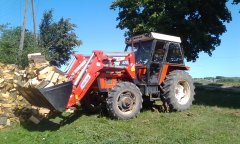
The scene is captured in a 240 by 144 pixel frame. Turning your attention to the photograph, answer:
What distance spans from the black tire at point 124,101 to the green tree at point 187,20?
1208 cm

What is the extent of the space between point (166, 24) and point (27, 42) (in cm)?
1253

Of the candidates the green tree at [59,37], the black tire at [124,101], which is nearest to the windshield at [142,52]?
the black tire at [124,101]

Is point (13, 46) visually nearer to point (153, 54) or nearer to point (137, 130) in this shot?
point (153, 54)

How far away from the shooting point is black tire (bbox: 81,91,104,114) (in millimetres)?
12359

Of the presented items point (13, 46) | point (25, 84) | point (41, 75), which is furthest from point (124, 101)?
point (13, 46)

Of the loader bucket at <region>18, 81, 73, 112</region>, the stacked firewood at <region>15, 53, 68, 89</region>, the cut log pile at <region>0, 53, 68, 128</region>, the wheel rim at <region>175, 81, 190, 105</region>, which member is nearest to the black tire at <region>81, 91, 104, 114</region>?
the cut log pile at <region>0, 53, 68, 128</region>

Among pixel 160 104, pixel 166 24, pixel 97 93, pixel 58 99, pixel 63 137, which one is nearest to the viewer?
pixel 63 137

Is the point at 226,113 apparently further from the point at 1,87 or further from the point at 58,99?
the point at 1,87

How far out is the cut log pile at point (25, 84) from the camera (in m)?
10.6

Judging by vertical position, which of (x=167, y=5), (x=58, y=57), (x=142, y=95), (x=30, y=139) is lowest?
(x=30, y=139)

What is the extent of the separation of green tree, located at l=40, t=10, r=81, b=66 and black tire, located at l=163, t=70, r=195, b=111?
22.8m

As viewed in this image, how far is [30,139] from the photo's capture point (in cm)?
934

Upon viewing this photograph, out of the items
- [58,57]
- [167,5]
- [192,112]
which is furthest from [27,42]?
[192,112]

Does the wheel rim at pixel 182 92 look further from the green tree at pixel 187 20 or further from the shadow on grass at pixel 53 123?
the green tree at pixel 187 20
